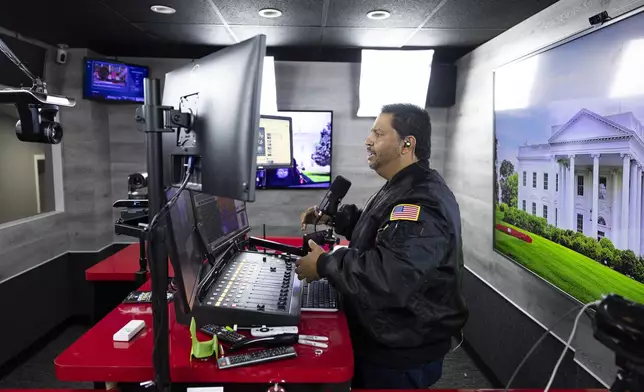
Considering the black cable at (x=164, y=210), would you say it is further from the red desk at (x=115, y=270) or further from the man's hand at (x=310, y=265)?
the red desk at (x=115, y=270)

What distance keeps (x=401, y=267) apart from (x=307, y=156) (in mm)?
2846

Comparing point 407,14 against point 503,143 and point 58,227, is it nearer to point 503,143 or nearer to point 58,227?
point 503,143

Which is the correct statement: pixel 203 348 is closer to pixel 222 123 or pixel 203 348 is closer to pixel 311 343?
pixel 311 343

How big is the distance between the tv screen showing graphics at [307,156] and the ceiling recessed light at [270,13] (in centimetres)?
127

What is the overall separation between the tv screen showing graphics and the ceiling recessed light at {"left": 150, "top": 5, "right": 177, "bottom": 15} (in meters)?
1.46

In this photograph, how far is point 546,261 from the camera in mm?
2264

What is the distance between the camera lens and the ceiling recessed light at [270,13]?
8.80 ft

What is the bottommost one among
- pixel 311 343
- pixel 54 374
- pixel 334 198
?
pixel 54 374

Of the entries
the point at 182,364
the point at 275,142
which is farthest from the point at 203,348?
the point at 275,142

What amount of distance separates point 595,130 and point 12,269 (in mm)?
3674

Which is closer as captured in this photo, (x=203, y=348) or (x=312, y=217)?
(x=203, y=348)

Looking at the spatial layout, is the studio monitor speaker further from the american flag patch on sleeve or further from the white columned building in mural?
the american flag patch on sleeve

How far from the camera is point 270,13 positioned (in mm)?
2746

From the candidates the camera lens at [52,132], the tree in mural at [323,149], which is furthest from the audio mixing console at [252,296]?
the tree in mural at [323,149]
